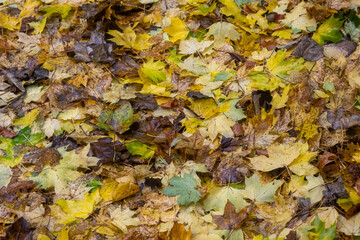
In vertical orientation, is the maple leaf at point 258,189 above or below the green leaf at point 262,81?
below

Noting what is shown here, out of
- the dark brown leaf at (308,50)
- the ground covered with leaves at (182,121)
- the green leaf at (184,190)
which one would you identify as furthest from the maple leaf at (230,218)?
the dark brown leaf at (308,50)

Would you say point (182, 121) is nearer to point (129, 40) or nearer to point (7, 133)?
point (129, 40)

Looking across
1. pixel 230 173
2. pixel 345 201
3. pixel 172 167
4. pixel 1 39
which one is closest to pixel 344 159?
pixel 345 201

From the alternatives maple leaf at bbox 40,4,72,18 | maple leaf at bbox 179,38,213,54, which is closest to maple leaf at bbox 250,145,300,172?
maple leaf at bbox 179,38,213,54

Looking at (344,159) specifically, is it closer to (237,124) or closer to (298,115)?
(298,115)

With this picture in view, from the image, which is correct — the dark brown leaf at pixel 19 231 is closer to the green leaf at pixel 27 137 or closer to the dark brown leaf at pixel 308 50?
the green leaf at pixel 27 137

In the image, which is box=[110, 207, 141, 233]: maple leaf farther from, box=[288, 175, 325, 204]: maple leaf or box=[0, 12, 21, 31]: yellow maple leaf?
box=[0, 12, 21, 31]: yellow maple leaf

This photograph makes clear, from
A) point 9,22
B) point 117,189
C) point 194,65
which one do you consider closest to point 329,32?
point 194,65
